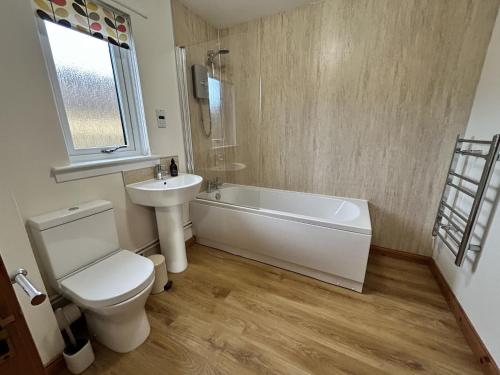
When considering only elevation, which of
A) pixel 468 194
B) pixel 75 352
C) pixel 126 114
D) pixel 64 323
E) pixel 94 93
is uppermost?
pixel 94 93

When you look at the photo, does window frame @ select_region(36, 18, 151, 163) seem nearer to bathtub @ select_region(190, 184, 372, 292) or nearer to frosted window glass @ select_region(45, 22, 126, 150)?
frosted window glass @ select_region(45, 22, 126, 150)

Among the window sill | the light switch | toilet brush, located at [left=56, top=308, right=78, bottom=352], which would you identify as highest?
the light switch

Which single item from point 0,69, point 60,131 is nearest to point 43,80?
point 0,69

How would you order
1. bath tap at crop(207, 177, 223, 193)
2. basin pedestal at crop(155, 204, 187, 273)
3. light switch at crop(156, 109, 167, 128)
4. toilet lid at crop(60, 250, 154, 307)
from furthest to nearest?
bath tap at crop(207, 177, 223, 193)
light switch at crop(156, 109, 167, 128)
basin pedestal at crop(155, 204, 187, 273)
toilet lid at crop(60, 250, 154, 307)

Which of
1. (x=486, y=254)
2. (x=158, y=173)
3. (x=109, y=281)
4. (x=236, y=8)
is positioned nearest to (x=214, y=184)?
(x=158, y=173)

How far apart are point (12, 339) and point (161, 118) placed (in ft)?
5.87

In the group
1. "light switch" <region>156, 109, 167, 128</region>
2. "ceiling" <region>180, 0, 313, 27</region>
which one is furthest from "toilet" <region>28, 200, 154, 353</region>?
"ceiling" <region>180, 0, 313, 27</region>

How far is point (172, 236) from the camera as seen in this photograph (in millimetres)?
1886

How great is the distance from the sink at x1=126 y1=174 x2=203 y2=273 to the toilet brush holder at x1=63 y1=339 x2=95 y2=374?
0.81 metres

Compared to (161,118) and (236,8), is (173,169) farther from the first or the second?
(236,8)

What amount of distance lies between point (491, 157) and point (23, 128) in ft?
8.64

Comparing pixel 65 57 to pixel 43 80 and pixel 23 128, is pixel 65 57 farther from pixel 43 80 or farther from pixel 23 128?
pixel 23 128

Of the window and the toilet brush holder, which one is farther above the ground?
the window

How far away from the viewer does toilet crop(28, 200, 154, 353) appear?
3.72ft
